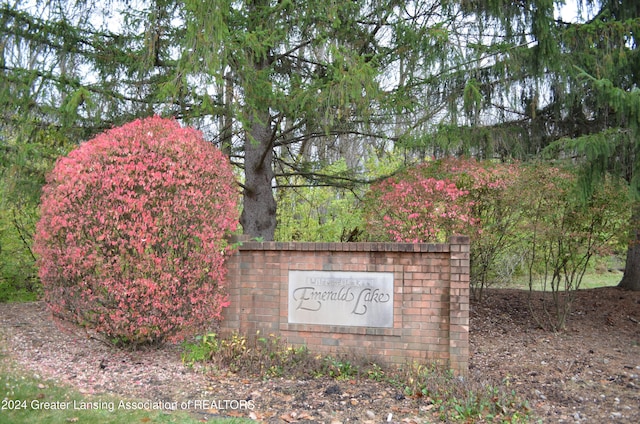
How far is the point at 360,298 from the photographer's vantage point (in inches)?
222

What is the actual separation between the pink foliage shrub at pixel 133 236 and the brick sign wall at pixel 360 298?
579 mm

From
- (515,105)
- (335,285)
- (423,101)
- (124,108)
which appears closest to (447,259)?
(335,285)

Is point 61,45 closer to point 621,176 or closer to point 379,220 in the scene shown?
point 379,220

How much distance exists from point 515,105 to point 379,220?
11.5ft

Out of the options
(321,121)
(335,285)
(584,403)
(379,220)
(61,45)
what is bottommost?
(584,403)

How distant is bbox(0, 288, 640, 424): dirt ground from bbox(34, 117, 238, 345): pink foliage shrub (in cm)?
50

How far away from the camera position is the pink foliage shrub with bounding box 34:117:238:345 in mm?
5078

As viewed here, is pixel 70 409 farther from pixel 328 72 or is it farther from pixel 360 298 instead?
pixel 328 72

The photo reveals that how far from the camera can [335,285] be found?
18.7 feet

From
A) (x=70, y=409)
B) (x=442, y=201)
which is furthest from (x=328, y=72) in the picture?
(x=70, y=409)

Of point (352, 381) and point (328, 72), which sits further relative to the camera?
point (328, 72)

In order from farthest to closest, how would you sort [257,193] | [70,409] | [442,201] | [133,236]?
1. [257,193]
2. [442,201]
3. [133,236]
4. [70,409]

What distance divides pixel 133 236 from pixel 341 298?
7.53 feet

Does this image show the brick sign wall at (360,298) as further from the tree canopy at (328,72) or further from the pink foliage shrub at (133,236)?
the tree canopy at (328,72)
